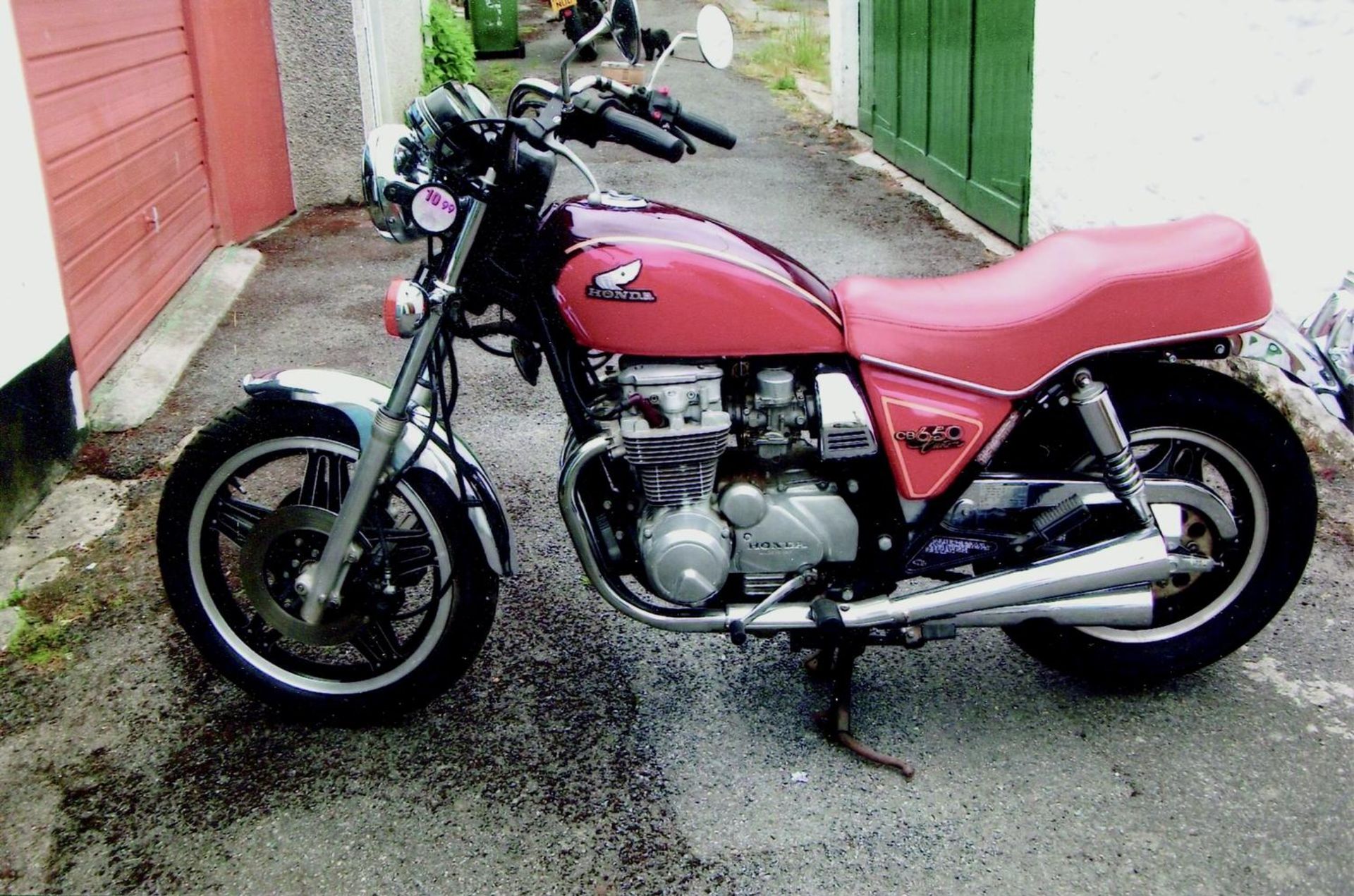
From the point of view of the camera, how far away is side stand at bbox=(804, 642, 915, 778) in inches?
128

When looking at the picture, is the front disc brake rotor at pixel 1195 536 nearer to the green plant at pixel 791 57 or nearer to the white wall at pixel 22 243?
the white wall at pixel 22 243

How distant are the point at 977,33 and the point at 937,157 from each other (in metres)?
1.05

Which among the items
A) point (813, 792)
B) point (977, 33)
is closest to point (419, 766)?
point (813, 792)

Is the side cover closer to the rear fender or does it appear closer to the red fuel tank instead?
the red fuel tank

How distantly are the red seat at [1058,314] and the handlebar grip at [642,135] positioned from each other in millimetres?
595

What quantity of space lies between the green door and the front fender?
5.20m

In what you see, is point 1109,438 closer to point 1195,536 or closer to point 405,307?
point 1195,536

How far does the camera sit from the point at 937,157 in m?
8.98

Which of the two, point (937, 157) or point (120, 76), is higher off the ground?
point (120, 76)

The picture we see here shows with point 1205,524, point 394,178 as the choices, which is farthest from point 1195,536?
point 394,178

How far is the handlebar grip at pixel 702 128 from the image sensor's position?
Answer: 2918 mm

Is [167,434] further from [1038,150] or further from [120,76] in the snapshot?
[1038,150]

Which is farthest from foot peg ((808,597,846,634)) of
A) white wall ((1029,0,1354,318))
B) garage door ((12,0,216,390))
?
garage door ((12,0,216,390))

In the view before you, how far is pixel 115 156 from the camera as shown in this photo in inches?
237
